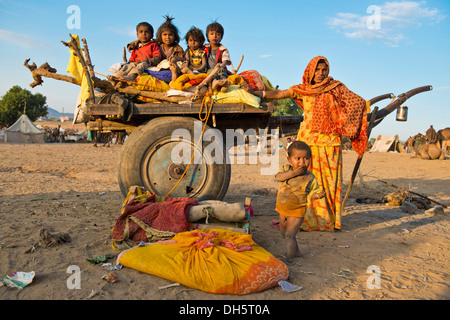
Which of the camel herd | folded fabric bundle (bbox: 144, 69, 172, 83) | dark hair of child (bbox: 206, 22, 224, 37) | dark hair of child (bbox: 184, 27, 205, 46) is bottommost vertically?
the camel herd

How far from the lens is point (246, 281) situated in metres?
2.37

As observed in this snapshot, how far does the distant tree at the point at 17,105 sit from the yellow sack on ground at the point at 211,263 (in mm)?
39733

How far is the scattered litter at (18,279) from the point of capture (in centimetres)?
230

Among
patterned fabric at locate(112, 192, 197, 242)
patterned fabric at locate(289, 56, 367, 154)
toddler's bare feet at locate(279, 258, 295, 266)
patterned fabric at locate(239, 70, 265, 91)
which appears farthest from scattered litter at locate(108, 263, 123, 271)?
patterned fabric at locate(289, 56, 367, 154)

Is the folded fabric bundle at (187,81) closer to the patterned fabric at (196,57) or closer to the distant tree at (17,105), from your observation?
the patterned fabric at (196,57)

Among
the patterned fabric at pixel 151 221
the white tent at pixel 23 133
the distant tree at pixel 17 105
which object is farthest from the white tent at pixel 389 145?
the distant tree at pixel 17 105

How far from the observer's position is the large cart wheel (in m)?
4.19

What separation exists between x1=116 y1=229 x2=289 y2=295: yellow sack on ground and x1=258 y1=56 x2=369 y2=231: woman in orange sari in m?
1.62

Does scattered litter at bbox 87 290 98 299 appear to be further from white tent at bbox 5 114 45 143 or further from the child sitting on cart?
white tent at bbox 5 114 45 143

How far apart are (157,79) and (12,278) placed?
290cm

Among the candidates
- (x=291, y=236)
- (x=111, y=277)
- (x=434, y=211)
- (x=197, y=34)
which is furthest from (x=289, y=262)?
(x=434, y=211)

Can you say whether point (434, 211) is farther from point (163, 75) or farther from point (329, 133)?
point (163, 75)

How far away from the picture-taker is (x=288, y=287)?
2.45 m
